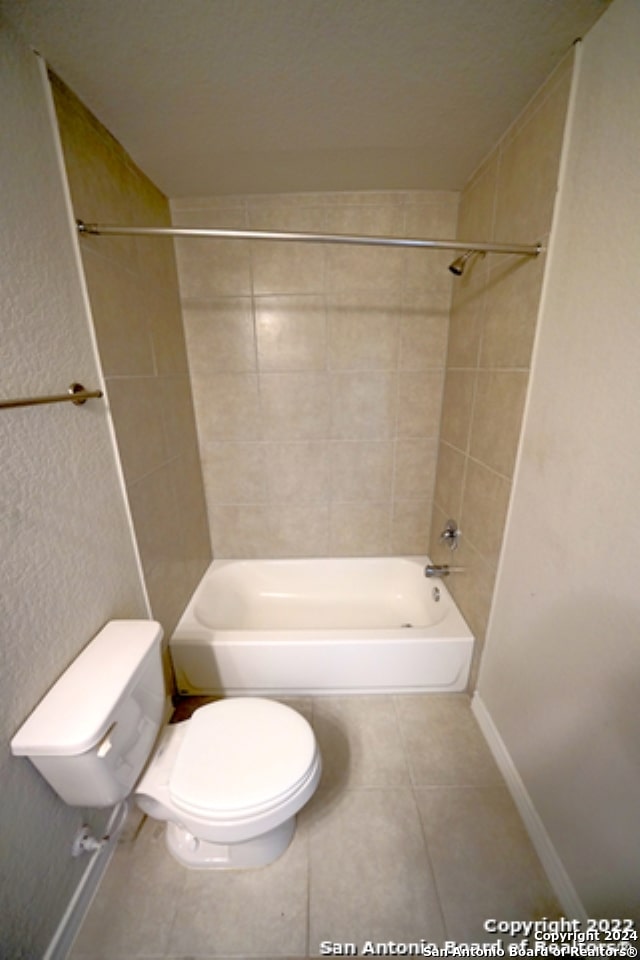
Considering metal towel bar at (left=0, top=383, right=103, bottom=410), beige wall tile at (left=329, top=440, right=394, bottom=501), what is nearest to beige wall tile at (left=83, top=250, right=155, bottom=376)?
metal towel bar at (left=0, top=383, right=103, bottom=410)

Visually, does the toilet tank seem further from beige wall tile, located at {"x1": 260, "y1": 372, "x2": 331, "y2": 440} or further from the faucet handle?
the faucet handle

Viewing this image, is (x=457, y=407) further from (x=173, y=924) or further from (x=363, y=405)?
(x=173, y=924)

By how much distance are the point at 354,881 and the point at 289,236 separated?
5.99 ft

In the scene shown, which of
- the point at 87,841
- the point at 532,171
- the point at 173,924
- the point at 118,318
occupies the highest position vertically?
the point at 532,171

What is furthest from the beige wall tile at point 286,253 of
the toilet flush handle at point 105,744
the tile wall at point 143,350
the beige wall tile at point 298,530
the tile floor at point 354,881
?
the tile floor at point 354,881

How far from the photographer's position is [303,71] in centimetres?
83

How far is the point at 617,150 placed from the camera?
0.69 meters

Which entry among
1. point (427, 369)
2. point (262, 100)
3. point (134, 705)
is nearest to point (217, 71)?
point (262, 100)

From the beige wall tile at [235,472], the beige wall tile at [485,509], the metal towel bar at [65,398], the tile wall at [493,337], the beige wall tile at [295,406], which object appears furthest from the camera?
the beige wall tile at [235,472]

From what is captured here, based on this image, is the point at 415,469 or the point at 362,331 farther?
the point at 415,469

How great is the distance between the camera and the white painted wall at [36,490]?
2.23 ft

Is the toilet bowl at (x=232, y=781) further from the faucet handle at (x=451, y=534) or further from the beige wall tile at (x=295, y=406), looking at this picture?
the beige wall tile at (x=295, y=406)

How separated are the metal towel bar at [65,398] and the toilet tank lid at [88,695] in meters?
0.63

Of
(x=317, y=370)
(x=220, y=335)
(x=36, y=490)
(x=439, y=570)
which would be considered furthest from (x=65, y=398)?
(x=439, y=570)
